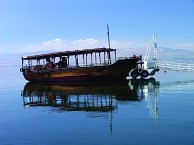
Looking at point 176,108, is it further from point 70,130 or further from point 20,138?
point 20,138

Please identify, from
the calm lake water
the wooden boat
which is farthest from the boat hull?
the calm lake water

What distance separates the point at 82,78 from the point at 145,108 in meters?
22.0

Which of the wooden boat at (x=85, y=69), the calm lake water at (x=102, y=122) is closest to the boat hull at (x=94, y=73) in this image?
the wooden boat at (x=85, y=69)

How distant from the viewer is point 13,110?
22.2 meters

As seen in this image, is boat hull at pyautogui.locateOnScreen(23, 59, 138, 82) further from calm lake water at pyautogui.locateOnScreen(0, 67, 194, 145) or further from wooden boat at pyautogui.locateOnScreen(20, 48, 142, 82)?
calm lake water at pyautogui.locateOnScreen(0, 67, 194, 145)

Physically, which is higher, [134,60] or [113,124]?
[134,60]

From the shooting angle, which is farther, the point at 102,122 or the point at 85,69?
the point at 85,69

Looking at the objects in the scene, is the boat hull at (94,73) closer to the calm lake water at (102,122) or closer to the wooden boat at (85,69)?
the wooden boat at (85,69)

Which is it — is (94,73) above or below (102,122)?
above

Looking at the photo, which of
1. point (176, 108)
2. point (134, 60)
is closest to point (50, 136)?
point (176, 108)

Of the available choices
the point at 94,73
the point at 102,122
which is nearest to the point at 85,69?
the point at 94,73

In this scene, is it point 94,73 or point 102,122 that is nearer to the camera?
point 102,122

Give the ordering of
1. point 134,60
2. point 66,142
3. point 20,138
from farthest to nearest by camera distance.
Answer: point 134,60, point 20,138, point 66,142

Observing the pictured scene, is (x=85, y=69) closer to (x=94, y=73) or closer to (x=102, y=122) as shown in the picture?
(x=94, y=73)
